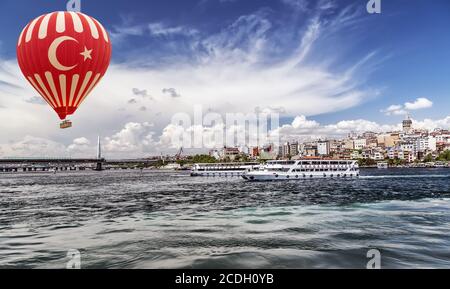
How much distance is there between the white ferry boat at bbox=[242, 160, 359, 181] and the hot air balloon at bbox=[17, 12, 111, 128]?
49783mm

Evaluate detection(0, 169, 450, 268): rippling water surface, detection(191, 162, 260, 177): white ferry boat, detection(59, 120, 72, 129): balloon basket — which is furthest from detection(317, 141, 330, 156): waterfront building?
detection(59, 120, 72, 129): balloon basket

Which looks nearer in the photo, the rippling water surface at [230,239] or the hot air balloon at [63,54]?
the rippling water surface at [230,239]

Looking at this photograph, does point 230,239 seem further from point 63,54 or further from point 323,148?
point 323,148

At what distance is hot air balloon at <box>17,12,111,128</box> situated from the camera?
10.8 meters

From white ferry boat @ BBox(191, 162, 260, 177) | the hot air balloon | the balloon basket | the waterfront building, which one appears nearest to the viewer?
the hot air balloon

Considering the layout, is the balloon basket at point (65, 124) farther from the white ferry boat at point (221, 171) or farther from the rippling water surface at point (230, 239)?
the white ferry boat at point (221, 171)

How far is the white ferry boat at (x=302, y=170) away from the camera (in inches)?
2388

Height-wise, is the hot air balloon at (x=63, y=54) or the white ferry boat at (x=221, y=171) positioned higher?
the hot air balloon at (x=63, y=54)

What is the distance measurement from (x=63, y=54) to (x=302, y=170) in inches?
2265

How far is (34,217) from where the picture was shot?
20.7 m

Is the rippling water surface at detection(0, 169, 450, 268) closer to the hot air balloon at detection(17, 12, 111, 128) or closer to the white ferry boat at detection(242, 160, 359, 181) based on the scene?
the hot air balloon at detection(17, 12, 111, 128)

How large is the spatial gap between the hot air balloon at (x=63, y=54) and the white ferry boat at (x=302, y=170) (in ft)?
163

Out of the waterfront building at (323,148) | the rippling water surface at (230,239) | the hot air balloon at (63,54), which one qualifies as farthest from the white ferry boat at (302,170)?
the waterfront building at (323,148)

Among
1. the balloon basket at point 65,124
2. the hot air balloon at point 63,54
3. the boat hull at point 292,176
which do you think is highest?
the hot air balloon at point 63,54
